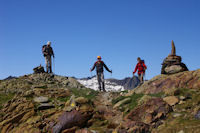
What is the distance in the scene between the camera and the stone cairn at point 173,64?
1958 centimetres

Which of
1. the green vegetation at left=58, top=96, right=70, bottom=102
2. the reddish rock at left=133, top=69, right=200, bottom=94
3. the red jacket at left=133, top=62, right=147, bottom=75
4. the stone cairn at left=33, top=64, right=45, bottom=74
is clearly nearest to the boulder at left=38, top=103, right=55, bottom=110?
the green vegetation at left=58, top=96, right=70, bottom=102

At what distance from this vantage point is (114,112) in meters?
15.2

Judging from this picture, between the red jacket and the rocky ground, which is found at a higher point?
the red jacket

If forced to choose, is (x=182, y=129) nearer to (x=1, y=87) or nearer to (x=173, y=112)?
(x=173, y=112)

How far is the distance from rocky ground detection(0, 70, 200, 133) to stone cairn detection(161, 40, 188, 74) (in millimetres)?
1897

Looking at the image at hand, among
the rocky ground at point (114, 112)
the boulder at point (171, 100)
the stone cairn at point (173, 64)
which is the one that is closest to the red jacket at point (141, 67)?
the stone cairn at point (173, 64)

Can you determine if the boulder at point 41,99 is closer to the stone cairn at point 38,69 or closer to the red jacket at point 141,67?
the red jacket at point 141,67

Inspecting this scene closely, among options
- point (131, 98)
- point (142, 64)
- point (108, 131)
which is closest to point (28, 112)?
point (108, 131)

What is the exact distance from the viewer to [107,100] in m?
18.6

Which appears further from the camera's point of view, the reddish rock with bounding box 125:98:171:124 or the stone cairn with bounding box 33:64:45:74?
the stone cairn with bounding box 33:64:45:74

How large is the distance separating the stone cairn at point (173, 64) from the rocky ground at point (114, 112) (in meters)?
1.90

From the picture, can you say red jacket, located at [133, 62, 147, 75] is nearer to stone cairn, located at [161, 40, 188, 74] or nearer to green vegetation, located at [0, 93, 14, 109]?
stone cairn, located at [161, 40, 188, 74]

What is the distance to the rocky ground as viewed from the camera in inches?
477

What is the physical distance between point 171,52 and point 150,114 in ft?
33.5
